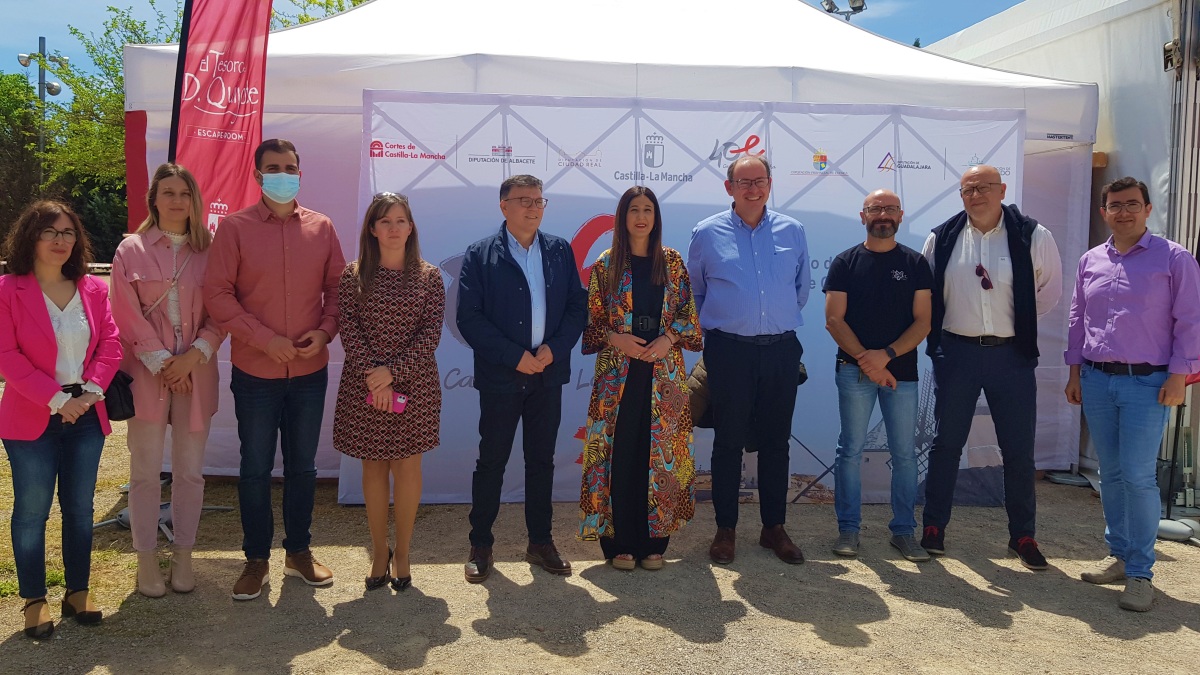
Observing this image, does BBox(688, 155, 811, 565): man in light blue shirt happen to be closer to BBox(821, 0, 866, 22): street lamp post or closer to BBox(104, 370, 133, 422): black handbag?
BBox(104, 370, 133, 422): black handbag

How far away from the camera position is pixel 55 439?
9.45 ft

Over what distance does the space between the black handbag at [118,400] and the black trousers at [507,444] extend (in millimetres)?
1279

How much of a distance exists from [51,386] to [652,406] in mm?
2175

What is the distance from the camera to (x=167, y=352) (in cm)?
316

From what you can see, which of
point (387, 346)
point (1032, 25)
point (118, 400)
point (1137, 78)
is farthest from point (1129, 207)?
point (118, 400)

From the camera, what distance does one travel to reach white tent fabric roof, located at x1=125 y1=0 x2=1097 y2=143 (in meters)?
4.71

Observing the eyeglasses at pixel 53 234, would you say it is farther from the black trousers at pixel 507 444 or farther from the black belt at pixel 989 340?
the black belt at pixel 989 340

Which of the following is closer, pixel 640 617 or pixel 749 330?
pixel 640 617

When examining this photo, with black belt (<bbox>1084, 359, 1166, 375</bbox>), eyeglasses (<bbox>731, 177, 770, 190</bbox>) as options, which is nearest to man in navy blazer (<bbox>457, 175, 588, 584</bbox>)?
eyeglasses (<bbox>731, 177, 770, 190</bbox>)

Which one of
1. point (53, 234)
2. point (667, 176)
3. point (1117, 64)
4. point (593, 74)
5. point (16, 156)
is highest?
point (16, 156)

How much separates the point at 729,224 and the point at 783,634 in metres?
1.76

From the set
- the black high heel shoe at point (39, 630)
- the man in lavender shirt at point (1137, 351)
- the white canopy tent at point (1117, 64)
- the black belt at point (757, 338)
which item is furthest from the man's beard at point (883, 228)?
the black high heel shoe at point (39, 630)

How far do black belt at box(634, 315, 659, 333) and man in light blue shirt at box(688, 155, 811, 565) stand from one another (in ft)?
1.15

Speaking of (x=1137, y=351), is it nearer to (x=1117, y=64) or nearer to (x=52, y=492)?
(x=1117, y=64)
